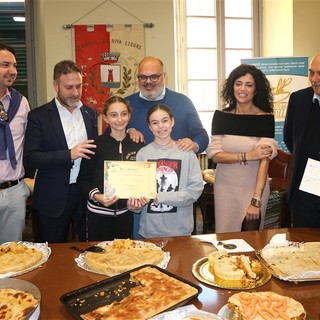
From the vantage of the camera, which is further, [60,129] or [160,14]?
[160,14]

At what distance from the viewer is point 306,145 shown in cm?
260

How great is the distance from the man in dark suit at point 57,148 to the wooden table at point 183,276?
872 mm

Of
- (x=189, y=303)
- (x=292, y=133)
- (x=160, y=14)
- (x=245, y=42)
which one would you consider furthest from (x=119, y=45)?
(x=189, y=303)

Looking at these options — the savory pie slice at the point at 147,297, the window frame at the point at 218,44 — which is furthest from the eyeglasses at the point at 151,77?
the window frame at the point at 218,44

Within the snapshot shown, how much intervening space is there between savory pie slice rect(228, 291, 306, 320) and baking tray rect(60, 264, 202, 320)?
19cm

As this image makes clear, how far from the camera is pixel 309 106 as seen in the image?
2.64m

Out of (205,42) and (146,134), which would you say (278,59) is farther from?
(146,134)

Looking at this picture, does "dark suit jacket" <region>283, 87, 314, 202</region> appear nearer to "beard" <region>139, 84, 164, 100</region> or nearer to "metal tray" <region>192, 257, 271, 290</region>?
"beard" <region>139, 84, 164, 100</region>

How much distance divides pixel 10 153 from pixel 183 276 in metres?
1.73

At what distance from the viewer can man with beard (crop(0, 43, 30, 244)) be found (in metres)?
2.78

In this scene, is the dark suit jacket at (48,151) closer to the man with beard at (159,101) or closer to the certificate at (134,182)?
the man with beard at (159,101)

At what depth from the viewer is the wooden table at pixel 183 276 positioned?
54.6 inches

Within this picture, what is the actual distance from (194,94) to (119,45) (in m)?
1.57

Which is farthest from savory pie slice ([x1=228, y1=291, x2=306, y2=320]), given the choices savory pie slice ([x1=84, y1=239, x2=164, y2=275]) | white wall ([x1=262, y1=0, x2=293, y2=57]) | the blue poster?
white wall ([x1=262, y1=0, x2=293, y2=57])
